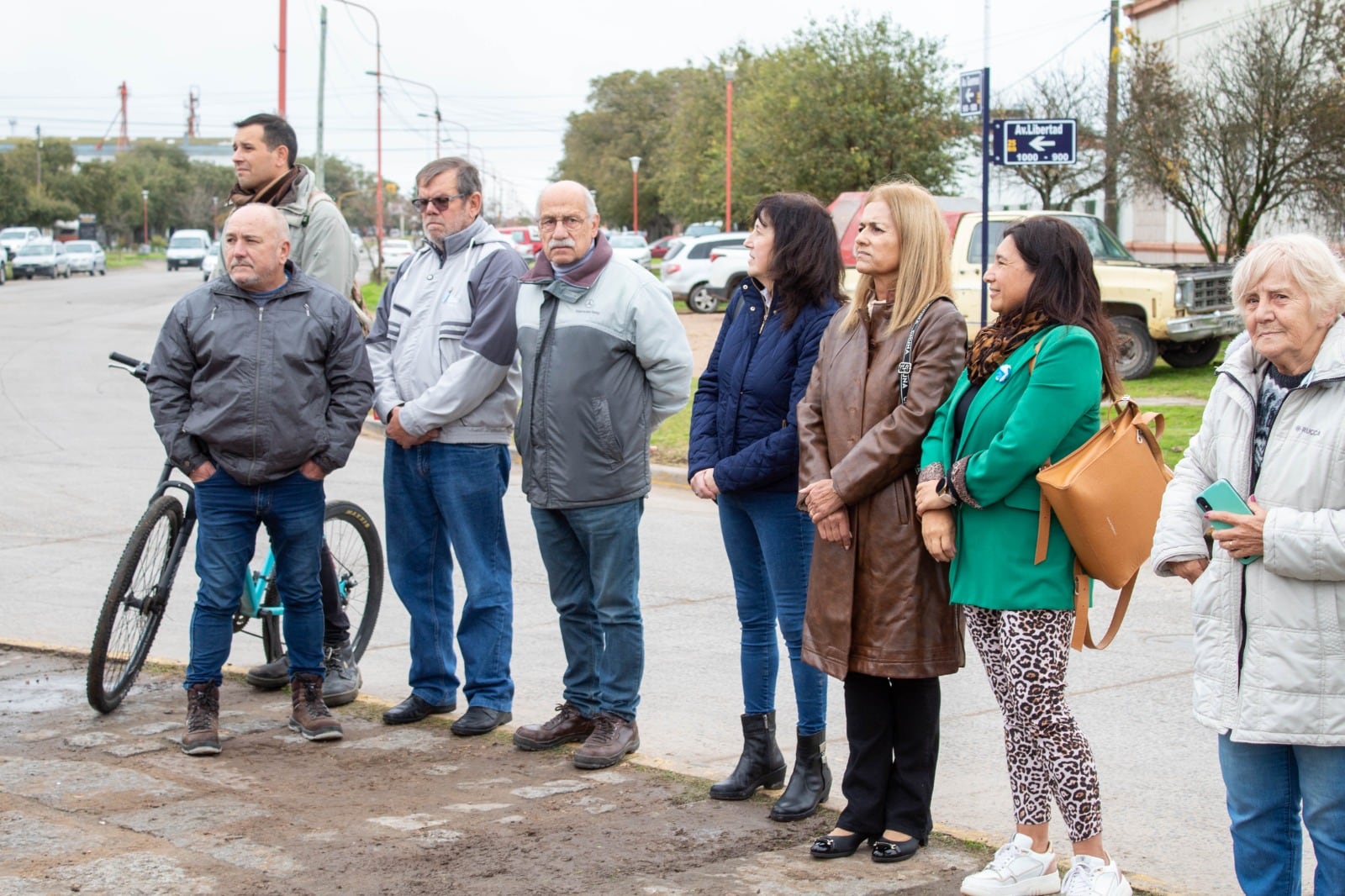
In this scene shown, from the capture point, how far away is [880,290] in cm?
442

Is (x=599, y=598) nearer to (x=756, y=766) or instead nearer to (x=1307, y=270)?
(x=756, y=766)

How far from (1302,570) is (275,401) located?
359cm

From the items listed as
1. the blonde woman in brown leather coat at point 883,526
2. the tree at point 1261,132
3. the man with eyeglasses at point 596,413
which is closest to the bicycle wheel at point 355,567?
the man with eyeglasses at point 596,413

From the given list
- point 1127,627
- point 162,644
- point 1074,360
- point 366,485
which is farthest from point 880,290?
point 366,485

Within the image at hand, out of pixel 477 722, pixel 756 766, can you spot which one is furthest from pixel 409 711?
pixel 756 766

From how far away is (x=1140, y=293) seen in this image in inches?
674

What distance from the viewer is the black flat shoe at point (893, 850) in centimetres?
428

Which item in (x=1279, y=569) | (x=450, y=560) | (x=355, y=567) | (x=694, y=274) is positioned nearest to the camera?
(x=1279, y=569)

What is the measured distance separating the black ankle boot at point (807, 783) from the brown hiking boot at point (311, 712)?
180cm

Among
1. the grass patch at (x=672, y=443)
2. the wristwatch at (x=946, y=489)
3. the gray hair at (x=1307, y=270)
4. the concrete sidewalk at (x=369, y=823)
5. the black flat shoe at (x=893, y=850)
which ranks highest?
the gray hair at (x=1307, y=270)

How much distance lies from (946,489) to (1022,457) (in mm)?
250

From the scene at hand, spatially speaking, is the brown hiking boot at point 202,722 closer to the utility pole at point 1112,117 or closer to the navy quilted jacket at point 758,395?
the navy quilted jacket at point 758,395

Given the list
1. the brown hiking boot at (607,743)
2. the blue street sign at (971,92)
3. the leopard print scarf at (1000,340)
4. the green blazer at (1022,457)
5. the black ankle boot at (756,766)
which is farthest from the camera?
the blue street sign at (971,92)

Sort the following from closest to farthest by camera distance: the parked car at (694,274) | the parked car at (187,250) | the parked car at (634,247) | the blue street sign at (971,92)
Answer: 1. the blue street sign at (971,92)
2. the parked car at (694,274)
3. the parked car at (634,247)
4. the parked car at (187,250)
